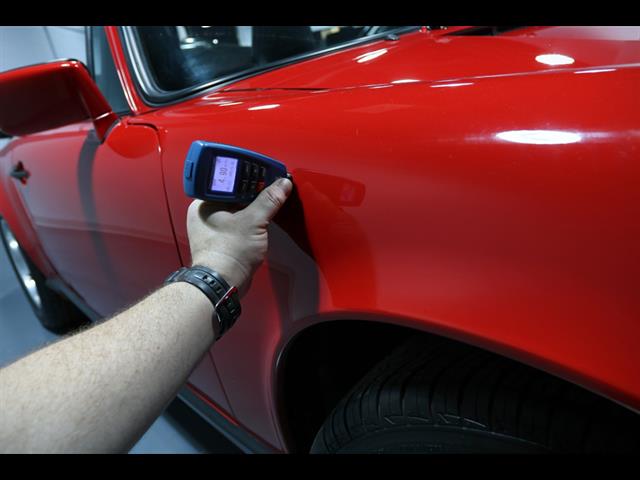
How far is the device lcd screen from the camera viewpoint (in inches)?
21.6

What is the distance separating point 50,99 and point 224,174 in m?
0.55

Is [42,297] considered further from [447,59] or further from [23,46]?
[23,46]

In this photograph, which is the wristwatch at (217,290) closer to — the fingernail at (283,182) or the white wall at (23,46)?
the fingernail at (283,182)

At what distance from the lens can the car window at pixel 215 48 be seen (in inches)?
38.1

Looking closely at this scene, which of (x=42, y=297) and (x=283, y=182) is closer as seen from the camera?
(x=283, y=182)

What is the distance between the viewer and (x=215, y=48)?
1006mm

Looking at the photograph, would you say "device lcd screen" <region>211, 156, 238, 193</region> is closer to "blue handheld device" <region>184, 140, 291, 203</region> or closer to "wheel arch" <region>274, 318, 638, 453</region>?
"blue handheld device" <region>184, 140, 291, 203</region>

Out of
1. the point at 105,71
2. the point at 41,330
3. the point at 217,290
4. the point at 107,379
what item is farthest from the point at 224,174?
the point at 41,330

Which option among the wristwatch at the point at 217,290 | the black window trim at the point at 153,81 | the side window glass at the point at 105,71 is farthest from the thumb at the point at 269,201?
the side window glass at the point at 105,71

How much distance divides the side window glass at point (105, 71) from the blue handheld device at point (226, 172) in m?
0.60

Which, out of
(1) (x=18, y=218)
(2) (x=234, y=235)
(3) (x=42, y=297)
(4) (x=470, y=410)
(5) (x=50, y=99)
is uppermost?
(5) (x=50, y=99)

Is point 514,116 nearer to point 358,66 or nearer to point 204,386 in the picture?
point 358,66

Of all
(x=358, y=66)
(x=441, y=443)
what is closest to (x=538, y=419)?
(x=441, y=443)
